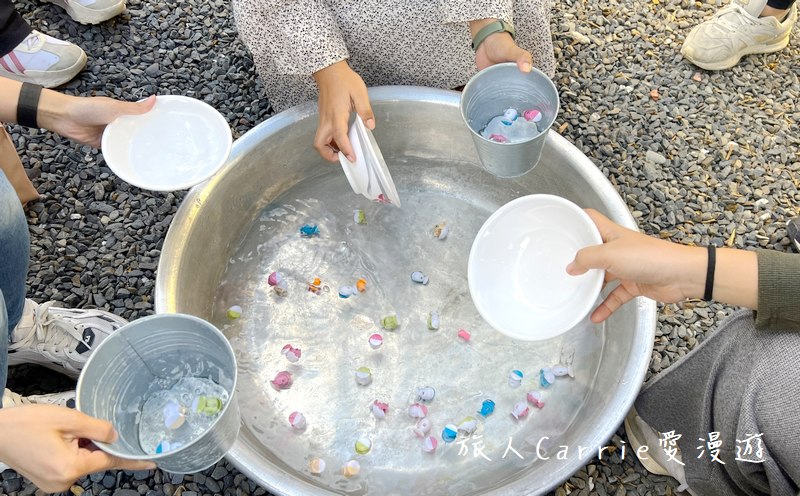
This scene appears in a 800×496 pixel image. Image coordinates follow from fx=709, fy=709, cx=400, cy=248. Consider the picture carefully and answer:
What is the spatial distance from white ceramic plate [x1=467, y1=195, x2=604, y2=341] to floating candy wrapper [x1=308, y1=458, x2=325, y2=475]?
44 cm

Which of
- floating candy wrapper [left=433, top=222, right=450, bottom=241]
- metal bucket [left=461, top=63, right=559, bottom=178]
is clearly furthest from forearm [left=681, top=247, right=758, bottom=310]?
floating candy wrapper [left=433, top=222, right=450, bottom=241]

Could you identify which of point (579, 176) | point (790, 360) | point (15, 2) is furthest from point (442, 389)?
point (15, 2)

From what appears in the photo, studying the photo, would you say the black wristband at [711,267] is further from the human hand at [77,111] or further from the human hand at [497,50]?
the human hand at [77,111]

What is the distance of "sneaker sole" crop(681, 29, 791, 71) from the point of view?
189cm

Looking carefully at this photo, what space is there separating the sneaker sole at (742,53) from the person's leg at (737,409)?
3.40ft

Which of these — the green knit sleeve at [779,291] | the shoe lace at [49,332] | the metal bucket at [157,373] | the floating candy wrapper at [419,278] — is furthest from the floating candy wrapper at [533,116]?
the shoe lace at [49,332]

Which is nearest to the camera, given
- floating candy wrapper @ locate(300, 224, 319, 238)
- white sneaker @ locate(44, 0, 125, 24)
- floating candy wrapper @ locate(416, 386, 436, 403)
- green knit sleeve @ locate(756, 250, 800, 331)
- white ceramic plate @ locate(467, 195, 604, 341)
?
green knit sleeve @ locate(756, 250, 800, 331)

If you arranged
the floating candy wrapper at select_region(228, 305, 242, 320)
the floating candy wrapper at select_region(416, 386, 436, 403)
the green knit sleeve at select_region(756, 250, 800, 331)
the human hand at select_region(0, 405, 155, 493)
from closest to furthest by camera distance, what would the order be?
1. the human hand at select_region(0, 405, 155, 493)
2. the green knit sleeve at select_region(756, 250, 800, 331)
3. the floating candy wrapper at select_region(416, 386, 436, 403)
4. the floating candy wrapper at select_region(228, 305, 242, 320)

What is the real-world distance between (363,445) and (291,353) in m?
0.25

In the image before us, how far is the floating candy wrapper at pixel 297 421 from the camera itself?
55.4 inches

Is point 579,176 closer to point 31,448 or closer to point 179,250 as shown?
point 179,250

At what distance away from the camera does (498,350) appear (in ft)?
4.92

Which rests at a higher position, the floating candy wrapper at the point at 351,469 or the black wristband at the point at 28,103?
the black wristband at the point at 28,103

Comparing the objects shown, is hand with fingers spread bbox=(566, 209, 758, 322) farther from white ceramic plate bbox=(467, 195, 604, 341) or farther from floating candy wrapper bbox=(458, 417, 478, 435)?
floating candy wrapper bbox=(458, 417, 478, 435)
